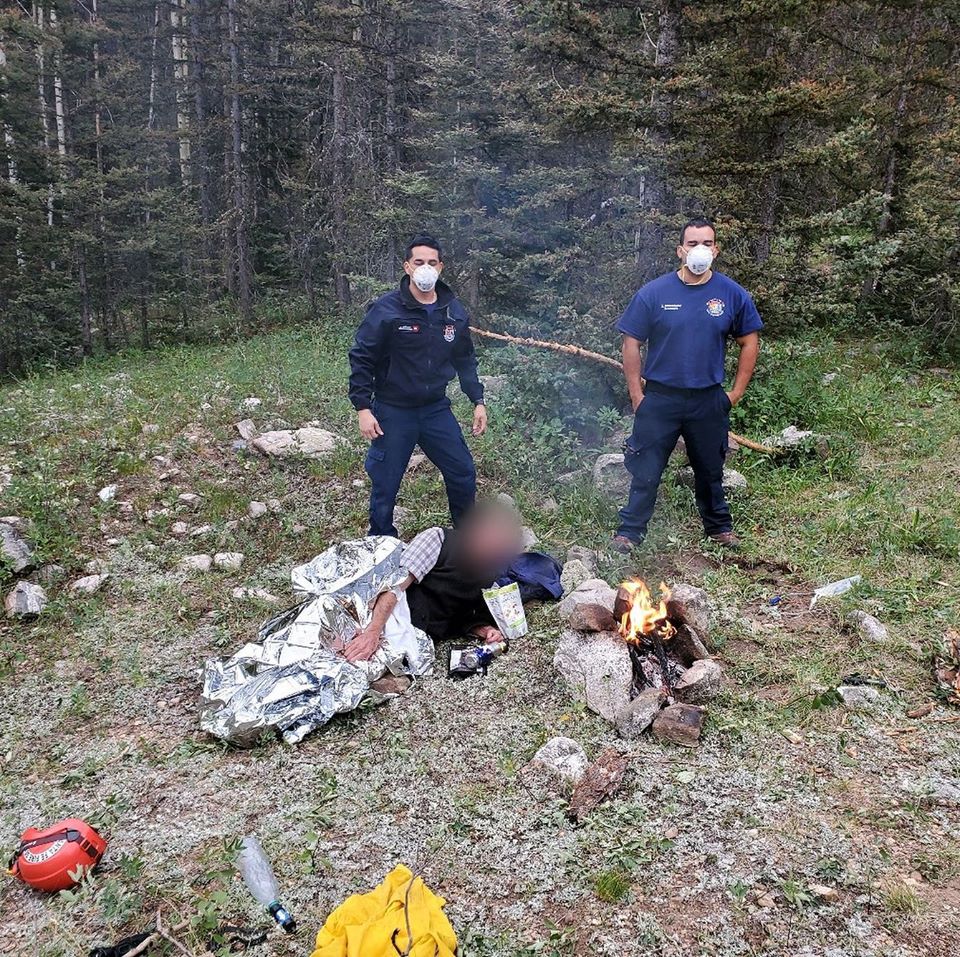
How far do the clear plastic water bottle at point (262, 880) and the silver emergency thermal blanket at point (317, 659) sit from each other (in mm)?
701

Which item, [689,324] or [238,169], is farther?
[238,169]

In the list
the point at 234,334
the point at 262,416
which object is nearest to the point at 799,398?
the point at 262,416

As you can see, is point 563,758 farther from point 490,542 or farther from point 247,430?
point 247,430

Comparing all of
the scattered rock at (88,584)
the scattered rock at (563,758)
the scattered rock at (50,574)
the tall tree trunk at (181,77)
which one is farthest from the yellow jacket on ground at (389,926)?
the tall tree trunk at (181,77)

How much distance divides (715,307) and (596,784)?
9.39 feet

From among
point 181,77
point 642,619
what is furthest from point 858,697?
point 181,77

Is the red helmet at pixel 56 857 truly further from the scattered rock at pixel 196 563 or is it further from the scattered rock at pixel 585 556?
the scattered rock at pixel 585 556

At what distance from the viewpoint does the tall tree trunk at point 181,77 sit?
18359 mm

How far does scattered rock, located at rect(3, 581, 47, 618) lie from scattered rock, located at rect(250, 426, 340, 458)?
246cm

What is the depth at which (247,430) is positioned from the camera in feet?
22.9

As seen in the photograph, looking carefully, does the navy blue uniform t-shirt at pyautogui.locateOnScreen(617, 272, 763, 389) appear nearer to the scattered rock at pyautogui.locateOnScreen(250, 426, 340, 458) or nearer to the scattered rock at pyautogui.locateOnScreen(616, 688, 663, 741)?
the scattered rock at pyautogui.locateOnScreen(616, 688, 663, 741)

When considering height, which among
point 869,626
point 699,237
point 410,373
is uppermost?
point 699,237

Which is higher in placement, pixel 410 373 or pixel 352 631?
pixel 410 373

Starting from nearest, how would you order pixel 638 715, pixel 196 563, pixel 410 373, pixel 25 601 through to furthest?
pixel 638 715 → pixel 410 373 → pixel 25 601 → pixel 196 563
